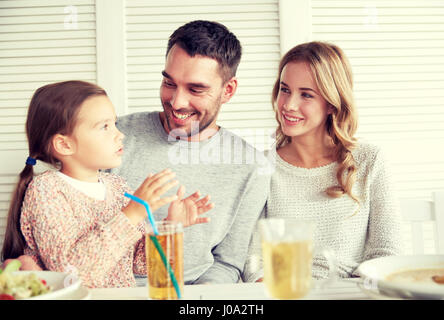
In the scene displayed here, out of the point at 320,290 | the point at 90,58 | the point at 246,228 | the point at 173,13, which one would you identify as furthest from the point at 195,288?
the point at 173,13

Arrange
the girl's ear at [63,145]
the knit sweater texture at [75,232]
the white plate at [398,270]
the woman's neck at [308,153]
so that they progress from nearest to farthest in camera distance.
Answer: the white plate at [398,270], the knit sweater texture at [75,232], the girl's ear at [63,145], the woman's neck at [308,153]

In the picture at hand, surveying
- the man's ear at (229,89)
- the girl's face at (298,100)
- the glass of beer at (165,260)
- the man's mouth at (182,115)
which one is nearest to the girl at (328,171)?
the girl's face at (298,100)

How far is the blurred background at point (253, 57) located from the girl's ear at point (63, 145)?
387 mm

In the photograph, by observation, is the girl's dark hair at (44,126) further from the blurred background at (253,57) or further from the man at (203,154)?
the blurred background at (253,57)

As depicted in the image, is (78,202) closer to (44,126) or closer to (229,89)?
(44,126)

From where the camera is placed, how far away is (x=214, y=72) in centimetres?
115

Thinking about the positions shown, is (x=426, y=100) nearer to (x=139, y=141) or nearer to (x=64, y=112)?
(x=139, y=141)

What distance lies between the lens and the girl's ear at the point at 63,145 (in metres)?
0.90

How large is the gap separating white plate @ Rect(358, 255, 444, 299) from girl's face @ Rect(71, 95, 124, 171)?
1.73 feet

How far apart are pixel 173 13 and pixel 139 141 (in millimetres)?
462

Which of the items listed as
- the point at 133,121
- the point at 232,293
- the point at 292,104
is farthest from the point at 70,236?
the point at 292,104

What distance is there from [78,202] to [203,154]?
0.37 m

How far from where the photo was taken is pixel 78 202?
0.86 m
